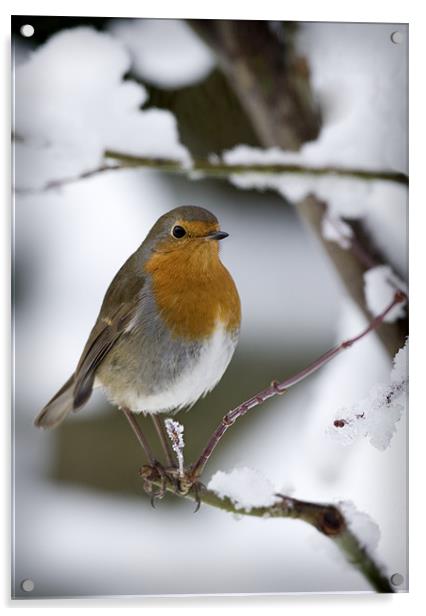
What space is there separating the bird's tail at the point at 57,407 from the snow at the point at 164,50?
30.2 inches

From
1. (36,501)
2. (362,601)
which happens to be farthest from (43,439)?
(362,601)

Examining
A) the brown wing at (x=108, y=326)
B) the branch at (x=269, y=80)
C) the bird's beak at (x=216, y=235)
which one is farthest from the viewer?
the branch at (x=269, y=80)

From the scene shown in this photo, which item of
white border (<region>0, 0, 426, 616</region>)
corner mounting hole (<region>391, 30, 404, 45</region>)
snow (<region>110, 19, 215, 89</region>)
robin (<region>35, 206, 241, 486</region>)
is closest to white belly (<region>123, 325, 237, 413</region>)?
robin (<region>35, 206, 241, 486</region>)

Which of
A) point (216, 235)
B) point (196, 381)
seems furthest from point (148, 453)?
point (216, 235)

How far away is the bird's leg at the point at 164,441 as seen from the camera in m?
2.04

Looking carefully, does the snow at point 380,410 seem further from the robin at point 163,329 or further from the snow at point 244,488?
the robin at point 163,329

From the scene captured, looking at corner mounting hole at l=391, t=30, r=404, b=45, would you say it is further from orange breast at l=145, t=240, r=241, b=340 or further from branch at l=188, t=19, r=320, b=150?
orange breast at l=145, t=240, r=241, b=340

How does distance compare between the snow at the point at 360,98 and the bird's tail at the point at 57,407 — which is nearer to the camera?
the bird's tail at the point at 57,407

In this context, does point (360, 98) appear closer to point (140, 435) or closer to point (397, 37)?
point (397, 37)

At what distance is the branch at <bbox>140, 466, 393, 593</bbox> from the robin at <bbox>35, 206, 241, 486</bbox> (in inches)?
3.0

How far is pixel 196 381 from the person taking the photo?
1.96 meters

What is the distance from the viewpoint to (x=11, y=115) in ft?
6.56

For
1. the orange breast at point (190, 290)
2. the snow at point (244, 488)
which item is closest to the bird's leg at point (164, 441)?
the snow at point (244, 488)

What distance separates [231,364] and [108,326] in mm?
307
